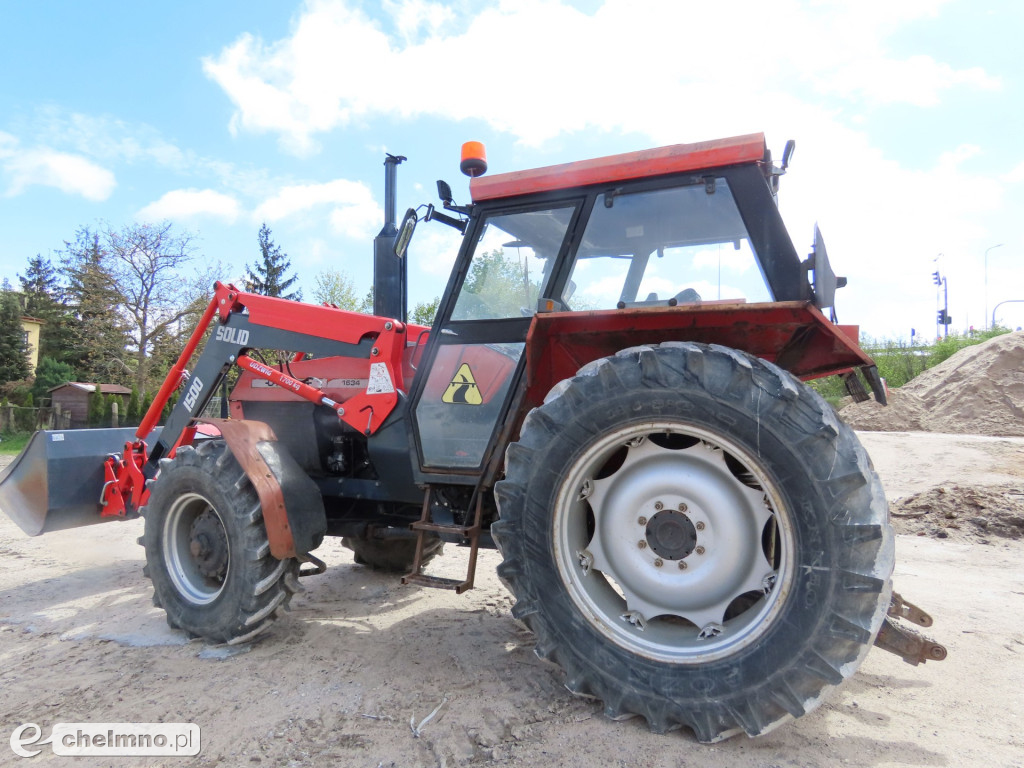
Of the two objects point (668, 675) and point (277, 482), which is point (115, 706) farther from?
point (668, 675)

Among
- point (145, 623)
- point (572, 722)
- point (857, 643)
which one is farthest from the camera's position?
point (145, 623)

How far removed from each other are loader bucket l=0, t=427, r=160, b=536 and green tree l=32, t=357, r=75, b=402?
117 feet

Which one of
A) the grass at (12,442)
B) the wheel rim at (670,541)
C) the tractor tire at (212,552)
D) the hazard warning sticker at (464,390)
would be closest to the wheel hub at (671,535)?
the wheel rim at (670,541)

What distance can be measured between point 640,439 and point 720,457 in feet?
1.01

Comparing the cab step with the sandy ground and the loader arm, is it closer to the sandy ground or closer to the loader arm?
the sandy ground

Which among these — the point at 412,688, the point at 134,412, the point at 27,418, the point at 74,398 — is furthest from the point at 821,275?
the point at 74,398

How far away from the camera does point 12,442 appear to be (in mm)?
20844

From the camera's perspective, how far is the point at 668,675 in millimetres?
2258

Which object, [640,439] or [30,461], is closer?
[640,439]

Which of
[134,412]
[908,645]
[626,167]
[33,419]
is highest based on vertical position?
[626,167]

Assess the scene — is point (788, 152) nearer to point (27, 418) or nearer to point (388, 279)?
point (388, 279)

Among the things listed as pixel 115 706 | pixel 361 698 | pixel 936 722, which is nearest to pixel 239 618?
pixel 115 706

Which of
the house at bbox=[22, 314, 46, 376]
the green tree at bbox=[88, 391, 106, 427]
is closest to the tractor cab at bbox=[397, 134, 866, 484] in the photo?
the green tree at bbox=[88, 391, 106, 427]

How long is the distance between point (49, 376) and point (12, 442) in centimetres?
1709
